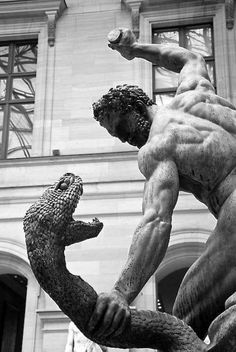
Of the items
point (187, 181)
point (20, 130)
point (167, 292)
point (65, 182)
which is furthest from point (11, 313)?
point (65, 182)

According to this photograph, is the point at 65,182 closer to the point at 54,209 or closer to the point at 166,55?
the point at 54,209

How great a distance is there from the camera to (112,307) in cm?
288

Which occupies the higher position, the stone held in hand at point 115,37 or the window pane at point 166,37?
the window pane at point 166,37

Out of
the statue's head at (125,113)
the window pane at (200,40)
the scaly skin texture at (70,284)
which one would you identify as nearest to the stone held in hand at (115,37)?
the statue's head at (125,113)

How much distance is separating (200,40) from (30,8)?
378 cm

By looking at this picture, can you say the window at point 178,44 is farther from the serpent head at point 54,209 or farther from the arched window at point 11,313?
the serpent head at point 54,209

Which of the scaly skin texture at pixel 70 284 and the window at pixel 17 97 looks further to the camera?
the window at pixel 17 97

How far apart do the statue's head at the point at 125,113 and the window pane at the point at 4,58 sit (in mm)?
12451

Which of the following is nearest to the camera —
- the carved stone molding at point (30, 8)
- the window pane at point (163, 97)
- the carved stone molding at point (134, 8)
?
the window pane at point (163, 97)

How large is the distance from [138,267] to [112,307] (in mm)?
→ 300

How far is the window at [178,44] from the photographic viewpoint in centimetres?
1504

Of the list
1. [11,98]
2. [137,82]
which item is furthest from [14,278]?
[137,82]

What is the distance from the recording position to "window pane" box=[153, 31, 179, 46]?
51.4ft

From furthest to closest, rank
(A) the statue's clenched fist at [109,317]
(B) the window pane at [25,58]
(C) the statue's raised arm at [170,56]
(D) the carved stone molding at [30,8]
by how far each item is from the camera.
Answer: (D) the carved stone molding at [30,8] → (B) the window pane at [25,58] → (C) the statue's raised arm at [170,56] → (A) the statue's clenched fist at [109,317]
